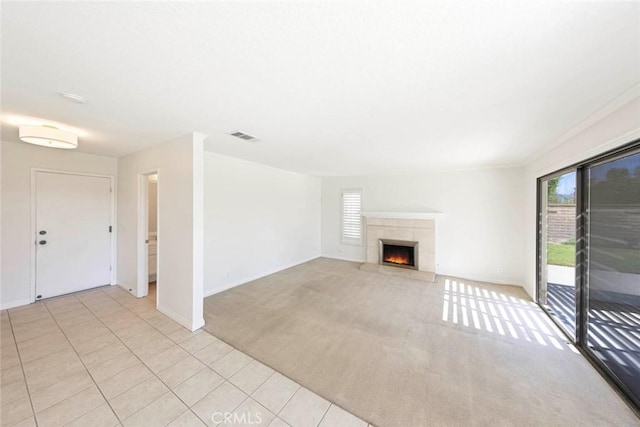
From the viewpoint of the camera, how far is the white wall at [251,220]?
387cm

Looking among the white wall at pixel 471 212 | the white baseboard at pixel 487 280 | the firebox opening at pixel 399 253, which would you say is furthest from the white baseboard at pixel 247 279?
the white baseboard at pixel 487 280

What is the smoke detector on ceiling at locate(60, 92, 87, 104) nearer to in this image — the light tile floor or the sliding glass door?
the light tile floor

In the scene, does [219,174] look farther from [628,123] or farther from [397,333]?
[628,123]

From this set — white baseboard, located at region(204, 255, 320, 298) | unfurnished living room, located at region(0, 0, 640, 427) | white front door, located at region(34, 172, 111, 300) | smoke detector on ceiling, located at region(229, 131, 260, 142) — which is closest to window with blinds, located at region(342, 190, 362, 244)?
white baseboard, located at region(204, 255, 320, 298)

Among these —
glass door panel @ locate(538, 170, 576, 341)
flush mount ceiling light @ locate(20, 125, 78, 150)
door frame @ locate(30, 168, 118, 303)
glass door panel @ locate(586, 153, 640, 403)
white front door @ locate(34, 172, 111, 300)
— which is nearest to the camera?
glass door panel @ locate(586, 153, 640, 403)

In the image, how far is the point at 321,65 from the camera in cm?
141

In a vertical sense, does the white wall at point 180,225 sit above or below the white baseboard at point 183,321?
above

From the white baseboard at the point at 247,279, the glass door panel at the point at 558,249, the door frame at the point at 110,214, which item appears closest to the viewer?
the glass door panel at the point at 558,249

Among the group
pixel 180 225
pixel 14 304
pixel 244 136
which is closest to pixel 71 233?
pixel 14 304

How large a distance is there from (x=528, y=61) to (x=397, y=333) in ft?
9.32

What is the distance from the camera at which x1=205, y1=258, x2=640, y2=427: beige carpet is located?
170cm

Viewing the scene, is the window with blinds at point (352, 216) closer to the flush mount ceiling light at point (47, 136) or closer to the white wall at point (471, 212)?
the white wall at point (471, 212)

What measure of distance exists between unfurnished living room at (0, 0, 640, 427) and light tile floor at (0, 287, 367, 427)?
21 mm

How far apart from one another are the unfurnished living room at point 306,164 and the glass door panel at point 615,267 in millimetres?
20
